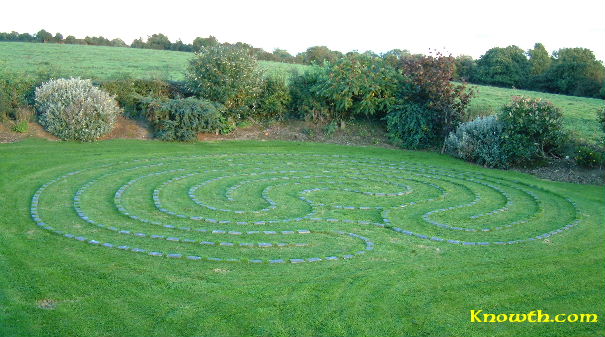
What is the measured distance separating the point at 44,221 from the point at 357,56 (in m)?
14.0

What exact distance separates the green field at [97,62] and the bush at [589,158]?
11216 mm

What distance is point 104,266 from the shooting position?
714 cm

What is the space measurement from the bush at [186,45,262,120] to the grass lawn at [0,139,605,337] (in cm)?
537

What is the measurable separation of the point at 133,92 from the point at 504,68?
29931 mm

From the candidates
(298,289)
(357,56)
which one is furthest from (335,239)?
(357,56)

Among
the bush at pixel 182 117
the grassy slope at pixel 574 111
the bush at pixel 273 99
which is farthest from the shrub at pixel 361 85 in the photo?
the bush at pixel 182 117

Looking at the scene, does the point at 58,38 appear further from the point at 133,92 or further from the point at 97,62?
the point at 133,92

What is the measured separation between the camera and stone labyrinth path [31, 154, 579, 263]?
8.35 metres

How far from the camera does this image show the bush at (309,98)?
20188mm

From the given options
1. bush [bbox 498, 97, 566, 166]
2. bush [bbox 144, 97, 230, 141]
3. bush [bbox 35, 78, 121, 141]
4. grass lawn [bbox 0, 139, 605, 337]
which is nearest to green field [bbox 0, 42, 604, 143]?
bush [bbox 498, 97, 566, 166]

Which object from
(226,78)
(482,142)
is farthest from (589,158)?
(226,78)

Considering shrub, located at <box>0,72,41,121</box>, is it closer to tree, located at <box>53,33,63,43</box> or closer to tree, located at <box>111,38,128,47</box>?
tree, located at <box>53,33,63,43</box>

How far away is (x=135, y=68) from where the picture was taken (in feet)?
87.8

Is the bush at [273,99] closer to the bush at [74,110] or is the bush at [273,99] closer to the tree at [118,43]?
the bush at [74,110]
